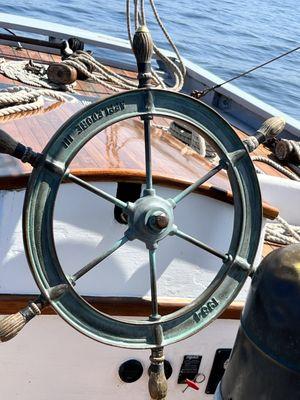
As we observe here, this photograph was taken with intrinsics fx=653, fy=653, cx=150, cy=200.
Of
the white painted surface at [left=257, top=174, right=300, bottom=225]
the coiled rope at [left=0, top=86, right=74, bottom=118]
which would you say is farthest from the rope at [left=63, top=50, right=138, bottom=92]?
the coiled rope at [left=0, top=86, right=74, bottom=118]

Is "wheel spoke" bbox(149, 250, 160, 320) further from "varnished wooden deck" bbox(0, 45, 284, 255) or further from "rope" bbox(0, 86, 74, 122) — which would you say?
"rope" bbox(0, 86, 74, 122)

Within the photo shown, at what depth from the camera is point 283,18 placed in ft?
54.0

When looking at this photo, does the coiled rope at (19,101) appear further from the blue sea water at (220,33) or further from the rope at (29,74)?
the blue sea water at (220,33)

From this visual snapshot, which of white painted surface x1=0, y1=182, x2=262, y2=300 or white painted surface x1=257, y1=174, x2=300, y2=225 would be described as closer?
white painted surface x1=0, y1=182, x2=262, y2=300

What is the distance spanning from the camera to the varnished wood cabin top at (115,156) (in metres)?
1.89

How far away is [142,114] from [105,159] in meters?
0.43

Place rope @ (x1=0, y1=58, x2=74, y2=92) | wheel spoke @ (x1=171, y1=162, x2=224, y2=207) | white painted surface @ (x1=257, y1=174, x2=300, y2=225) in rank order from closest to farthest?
wheel spoke @ (x1=171, y1=162, x2=224, y2=207), white painted surface @ (x1=257, y1=174, x2=300, y2=225), rope @ (x1=0, y1=58, x2=74, y2=92)

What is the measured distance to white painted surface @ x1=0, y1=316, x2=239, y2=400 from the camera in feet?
6.53

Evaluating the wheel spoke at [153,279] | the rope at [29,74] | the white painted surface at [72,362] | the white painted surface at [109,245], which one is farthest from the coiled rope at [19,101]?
the rope at [29,74]

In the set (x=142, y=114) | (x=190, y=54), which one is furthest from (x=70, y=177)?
(x=190, y=54)

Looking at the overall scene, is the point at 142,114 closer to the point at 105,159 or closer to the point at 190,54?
the point at 105,159

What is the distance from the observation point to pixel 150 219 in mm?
1559

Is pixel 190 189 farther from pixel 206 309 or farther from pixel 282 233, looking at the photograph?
pixel 282 233

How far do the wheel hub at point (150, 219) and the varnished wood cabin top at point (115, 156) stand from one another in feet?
1.04
